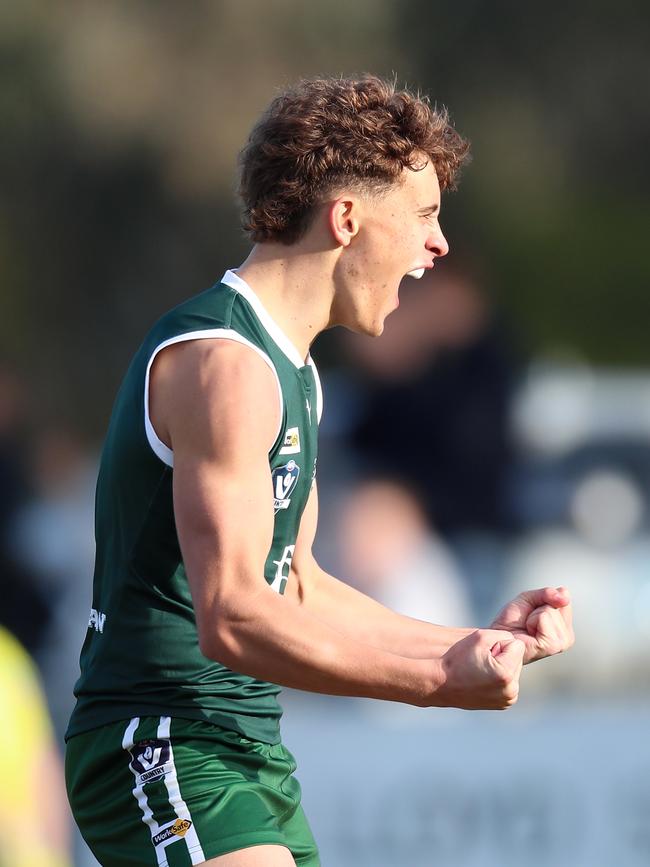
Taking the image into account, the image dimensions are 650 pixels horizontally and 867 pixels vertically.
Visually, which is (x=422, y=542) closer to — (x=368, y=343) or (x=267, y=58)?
(x=368, y=343)

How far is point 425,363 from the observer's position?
20.7 feet

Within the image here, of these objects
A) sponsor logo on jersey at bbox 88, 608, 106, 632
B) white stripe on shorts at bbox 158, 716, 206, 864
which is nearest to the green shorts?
white stripe on shorts at bbox 158, 716, 206, 864

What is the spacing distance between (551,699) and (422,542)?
35.6 inches

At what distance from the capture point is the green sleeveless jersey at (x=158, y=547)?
262 cm

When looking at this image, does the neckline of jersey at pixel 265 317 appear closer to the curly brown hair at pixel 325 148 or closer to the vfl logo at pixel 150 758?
the curly brown hair at pixel 325 148

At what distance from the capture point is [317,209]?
281 centimetres

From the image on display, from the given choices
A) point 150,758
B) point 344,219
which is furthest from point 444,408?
point 150,758

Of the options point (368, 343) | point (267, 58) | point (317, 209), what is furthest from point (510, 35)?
point (317, 209)

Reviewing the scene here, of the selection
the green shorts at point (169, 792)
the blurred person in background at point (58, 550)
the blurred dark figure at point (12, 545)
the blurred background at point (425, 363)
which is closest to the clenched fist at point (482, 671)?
the green shorts at point (169, 792)

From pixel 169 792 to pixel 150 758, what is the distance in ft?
0.25

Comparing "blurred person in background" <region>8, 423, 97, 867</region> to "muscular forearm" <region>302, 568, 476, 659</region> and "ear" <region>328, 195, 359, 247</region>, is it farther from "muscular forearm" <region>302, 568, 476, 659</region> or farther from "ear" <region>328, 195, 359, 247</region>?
"ear" <region>328, 195, 359, 247</region>

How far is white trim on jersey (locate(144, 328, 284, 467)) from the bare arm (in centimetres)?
8

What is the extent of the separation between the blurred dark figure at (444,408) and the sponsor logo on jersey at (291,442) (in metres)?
3.58

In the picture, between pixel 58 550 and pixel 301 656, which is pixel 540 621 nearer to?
pixel 301 656
